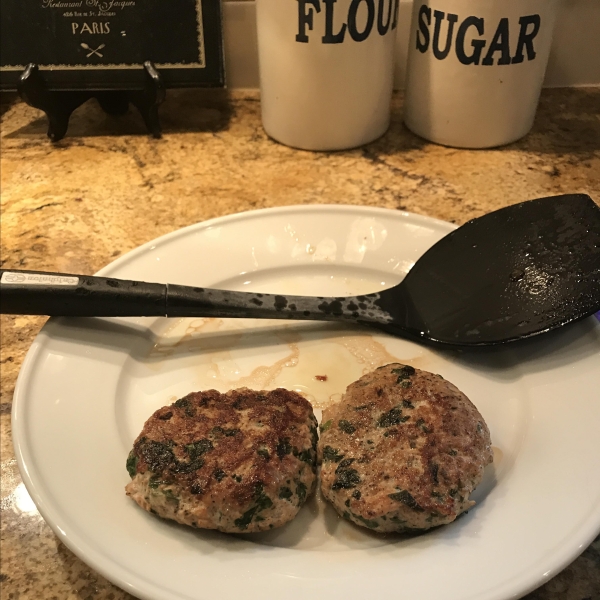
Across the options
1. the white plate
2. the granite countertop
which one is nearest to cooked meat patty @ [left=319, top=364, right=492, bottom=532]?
the white plate

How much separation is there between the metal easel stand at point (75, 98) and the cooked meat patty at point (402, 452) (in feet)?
2.23

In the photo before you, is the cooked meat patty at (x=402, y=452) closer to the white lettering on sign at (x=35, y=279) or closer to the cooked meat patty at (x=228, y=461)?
the cooked meat patty at (x=228, y=461)

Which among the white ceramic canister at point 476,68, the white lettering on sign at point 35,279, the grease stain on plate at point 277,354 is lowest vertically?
the grease stain on plate at point 277,354

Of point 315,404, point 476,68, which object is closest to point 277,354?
point 315,404

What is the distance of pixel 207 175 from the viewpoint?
97 centimetres

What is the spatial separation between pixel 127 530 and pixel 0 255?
0.52m

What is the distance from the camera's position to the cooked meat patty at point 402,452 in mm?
439

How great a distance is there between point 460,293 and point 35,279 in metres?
0.45

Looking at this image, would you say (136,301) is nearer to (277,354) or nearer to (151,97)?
(277,354)

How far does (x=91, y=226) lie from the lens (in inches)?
34.0

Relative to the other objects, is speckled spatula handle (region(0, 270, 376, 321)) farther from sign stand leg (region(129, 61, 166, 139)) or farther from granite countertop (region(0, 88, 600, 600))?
sign stand leg (region(129, 61, 166, 139))

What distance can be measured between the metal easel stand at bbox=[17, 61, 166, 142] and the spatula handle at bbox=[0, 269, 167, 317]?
1.62 feet

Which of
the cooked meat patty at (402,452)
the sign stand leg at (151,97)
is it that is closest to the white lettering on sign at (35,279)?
the cooked meat patty at (402,452)

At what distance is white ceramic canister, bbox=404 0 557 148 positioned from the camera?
84 cm
